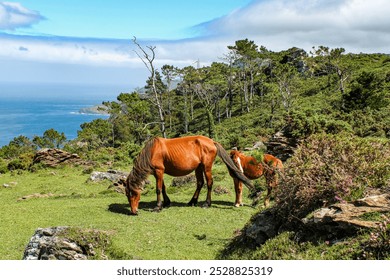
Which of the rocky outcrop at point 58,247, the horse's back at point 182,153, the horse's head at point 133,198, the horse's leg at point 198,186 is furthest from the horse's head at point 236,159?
the rocky outcrop at point 58,247

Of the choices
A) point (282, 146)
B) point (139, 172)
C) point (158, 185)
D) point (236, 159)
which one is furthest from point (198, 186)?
point (282, 146)

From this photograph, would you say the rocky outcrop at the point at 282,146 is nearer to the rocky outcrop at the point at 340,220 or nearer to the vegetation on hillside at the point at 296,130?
the vegetation on hillside at the point at 296,130

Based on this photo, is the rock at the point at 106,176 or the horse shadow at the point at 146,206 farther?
the rock at the point at 106,176

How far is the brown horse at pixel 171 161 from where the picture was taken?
13573 millimetres

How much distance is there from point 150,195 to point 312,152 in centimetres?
1040

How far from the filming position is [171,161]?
47.2 feet

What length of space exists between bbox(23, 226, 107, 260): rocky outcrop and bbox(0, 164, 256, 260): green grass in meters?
0.63

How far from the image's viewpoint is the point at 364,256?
5.84 metres

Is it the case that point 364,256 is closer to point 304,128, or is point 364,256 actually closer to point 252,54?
point 304,128

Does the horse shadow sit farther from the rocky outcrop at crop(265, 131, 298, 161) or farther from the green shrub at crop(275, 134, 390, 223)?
the rocky outcrop at crop(265, 131, 298, 161)

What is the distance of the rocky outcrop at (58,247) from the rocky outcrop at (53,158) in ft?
74.3

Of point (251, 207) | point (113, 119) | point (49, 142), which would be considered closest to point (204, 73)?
point (113, 119)

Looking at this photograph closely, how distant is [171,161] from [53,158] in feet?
61.1

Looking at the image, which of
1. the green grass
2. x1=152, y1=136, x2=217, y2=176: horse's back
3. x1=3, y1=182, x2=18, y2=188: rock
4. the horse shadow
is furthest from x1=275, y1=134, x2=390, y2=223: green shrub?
x1=3, y1=182, x2=18, y2=188: rock
